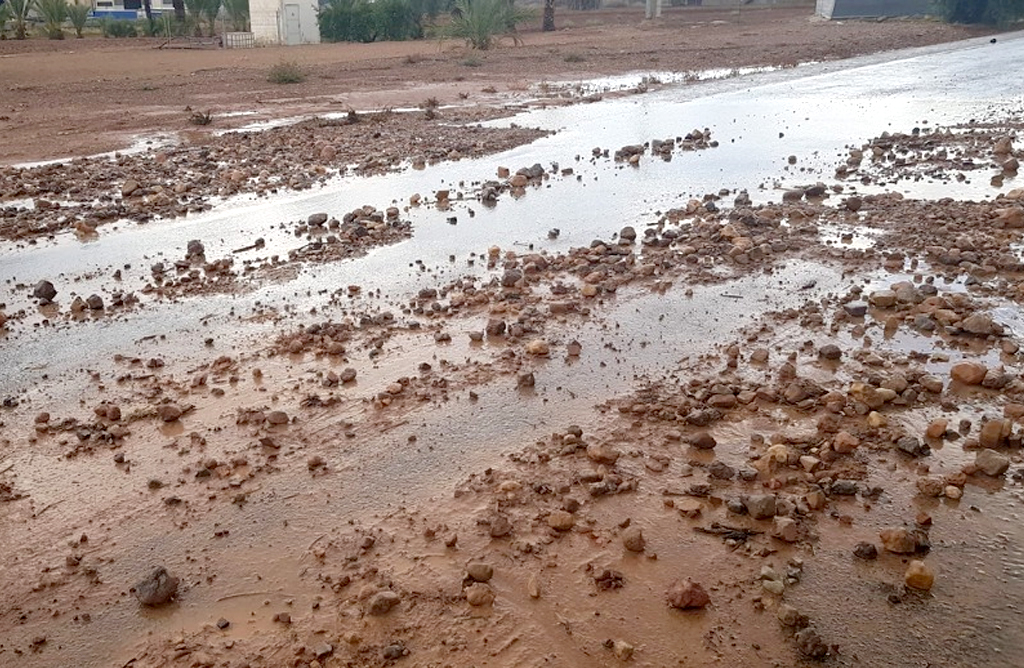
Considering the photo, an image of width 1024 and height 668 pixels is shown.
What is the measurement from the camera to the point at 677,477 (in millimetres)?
4203

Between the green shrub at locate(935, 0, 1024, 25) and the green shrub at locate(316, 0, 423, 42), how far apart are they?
23259 mm

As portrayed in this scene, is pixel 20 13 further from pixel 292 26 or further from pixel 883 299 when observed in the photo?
pixel 883 299

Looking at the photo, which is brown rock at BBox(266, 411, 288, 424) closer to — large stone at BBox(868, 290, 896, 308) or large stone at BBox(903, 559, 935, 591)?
large stone at BBox(903, 559, 935, 591)

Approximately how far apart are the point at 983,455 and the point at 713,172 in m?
→ 6.99

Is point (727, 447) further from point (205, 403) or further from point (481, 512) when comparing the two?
point (205, 403)

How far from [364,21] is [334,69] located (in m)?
11.7

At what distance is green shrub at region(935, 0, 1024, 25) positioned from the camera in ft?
115

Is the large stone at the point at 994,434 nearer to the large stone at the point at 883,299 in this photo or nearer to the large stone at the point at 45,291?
the large stone at the point at 883,299

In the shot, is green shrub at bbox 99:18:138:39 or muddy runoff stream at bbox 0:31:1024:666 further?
green shrub at bbox 99:18:138:39

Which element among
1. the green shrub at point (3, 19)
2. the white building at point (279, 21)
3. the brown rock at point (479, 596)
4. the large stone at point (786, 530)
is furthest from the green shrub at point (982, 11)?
the green shrub at point (3, 19)

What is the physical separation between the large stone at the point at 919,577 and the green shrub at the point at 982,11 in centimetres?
3907

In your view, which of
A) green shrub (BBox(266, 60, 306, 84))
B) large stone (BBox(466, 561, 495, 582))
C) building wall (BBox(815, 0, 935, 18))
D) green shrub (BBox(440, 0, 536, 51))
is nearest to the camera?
large stone (BBox(466, 561, 495, 582))

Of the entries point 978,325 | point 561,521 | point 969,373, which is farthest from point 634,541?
point 978,325

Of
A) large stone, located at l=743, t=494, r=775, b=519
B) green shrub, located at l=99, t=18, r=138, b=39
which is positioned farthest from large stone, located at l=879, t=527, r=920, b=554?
green shrub, located at l=99, t=18, r=138, b=39
